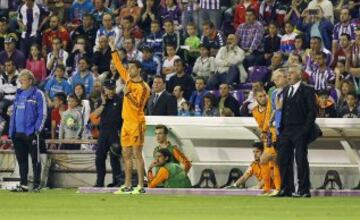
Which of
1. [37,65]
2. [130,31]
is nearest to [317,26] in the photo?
[130,31]

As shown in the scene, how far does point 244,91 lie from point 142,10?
5235 mm

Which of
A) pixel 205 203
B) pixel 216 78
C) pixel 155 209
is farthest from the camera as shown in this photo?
pixel 216 78

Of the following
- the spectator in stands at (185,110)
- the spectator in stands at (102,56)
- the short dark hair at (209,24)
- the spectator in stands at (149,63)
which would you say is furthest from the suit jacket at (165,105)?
the short dark hair at (209,24)

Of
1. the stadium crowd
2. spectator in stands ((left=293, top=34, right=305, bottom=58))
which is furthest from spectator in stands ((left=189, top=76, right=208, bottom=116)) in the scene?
spectator in stands ((left=293, top=34, right=305, bottom=58))

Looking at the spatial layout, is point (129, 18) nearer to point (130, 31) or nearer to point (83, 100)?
point (130, 31)

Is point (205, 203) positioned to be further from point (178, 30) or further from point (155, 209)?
point (178, 30)

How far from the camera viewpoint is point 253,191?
23.6 meters

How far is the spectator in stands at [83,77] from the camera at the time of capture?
29.9 m

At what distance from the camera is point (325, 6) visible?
99.9 ft

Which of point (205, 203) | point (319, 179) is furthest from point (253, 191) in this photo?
point (205, 203)

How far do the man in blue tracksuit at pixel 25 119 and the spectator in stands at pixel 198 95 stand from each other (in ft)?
13.2

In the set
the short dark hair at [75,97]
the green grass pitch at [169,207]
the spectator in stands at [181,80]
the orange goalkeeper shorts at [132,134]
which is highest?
the spectator in stands at [181,80]

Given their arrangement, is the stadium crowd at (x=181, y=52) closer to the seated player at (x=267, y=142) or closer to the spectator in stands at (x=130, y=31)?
the spectator in stands at (x=130, y=31)

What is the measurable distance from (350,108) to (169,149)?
145 inches
